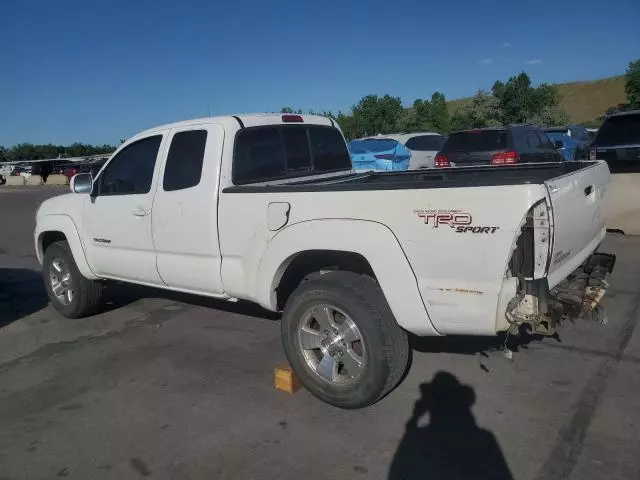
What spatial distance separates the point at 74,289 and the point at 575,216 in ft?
16.3

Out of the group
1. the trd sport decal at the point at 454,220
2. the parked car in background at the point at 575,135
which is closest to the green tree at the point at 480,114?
the parked car in background at the point at 575,135

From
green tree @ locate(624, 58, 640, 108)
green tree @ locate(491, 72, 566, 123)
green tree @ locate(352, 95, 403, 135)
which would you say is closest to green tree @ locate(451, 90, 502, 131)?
green tree @ locate(491, 72, 566, 123)

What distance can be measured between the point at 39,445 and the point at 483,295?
290 centimetres

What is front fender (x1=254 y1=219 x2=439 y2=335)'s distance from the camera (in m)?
3.39

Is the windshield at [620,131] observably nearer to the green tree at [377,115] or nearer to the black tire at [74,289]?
the black tire at [74,289]

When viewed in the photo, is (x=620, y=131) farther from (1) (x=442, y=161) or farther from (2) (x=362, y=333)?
(2) (x=362, y=333)

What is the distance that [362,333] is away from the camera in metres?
3.61

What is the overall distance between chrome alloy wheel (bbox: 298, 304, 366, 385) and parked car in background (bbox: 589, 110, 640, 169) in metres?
6.76

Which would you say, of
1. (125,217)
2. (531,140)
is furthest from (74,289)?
(531,140)

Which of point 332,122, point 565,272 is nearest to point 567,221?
point 565,272

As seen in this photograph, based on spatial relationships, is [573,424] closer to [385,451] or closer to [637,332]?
[385,451]

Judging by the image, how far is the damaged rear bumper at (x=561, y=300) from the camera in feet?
10.3

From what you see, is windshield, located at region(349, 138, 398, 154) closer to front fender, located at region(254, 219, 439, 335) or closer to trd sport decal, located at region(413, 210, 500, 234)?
front fender, located at region(254, 219, 439, 335)

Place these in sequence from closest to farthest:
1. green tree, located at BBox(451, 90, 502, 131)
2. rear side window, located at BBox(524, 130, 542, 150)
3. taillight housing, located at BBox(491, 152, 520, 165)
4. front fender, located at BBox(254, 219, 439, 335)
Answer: front fender, located at BBox(254, 219, 439, 335) < taillight housing, located at BBox(491, 152, 520, 165) < rear side window, located at BBox(524, 130, 542, 150) < green tree, located at BBox(451, 90, 502, 131)
